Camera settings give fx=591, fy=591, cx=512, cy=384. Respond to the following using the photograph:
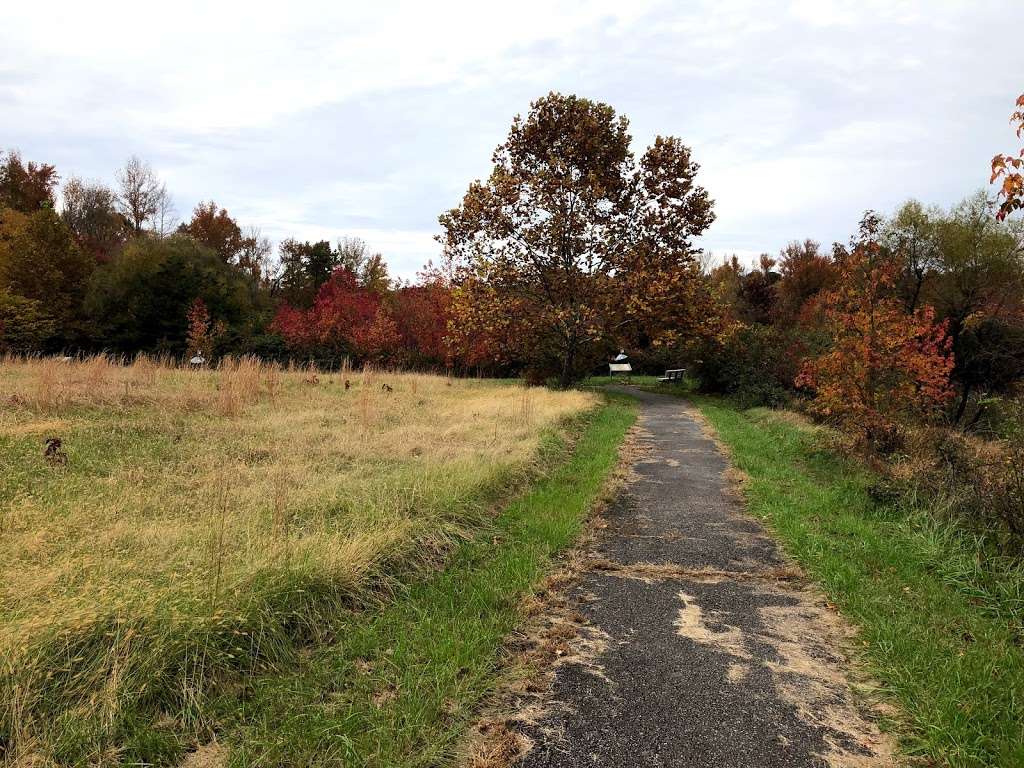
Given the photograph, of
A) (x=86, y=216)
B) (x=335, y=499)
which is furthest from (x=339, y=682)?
(x=86, y=216)

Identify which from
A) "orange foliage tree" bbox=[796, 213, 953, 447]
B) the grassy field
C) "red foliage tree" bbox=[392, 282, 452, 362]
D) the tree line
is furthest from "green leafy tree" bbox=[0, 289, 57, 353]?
"orange foliage tree" bbox=[796, 213, 953, 447]

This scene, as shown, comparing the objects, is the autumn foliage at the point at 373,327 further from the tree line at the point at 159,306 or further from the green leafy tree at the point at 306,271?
the green leafy tree at the point at 306,271

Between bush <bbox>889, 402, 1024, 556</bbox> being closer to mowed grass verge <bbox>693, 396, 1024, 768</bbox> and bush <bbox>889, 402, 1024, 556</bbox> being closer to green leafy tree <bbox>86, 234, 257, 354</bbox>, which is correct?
mowed grass verge <bbox>693, 396, 1024, 768</bbox>

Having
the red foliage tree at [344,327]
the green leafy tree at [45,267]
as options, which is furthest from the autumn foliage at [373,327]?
the green leafy tree at [45,267]

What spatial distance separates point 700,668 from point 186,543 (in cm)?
344

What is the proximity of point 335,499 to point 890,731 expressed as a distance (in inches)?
172

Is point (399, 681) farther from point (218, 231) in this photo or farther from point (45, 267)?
point (218, 231)

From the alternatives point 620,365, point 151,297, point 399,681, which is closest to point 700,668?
point 399,681

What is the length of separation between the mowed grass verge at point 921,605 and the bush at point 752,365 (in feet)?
33.6

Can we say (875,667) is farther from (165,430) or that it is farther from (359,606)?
(165,430)

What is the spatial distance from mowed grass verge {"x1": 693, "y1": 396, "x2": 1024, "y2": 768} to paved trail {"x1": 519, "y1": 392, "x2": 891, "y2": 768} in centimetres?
23

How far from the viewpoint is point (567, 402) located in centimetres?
1457

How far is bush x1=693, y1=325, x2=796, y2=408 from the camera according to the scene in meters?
17.7

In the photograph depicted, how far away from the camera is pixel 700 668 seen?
328 cm
